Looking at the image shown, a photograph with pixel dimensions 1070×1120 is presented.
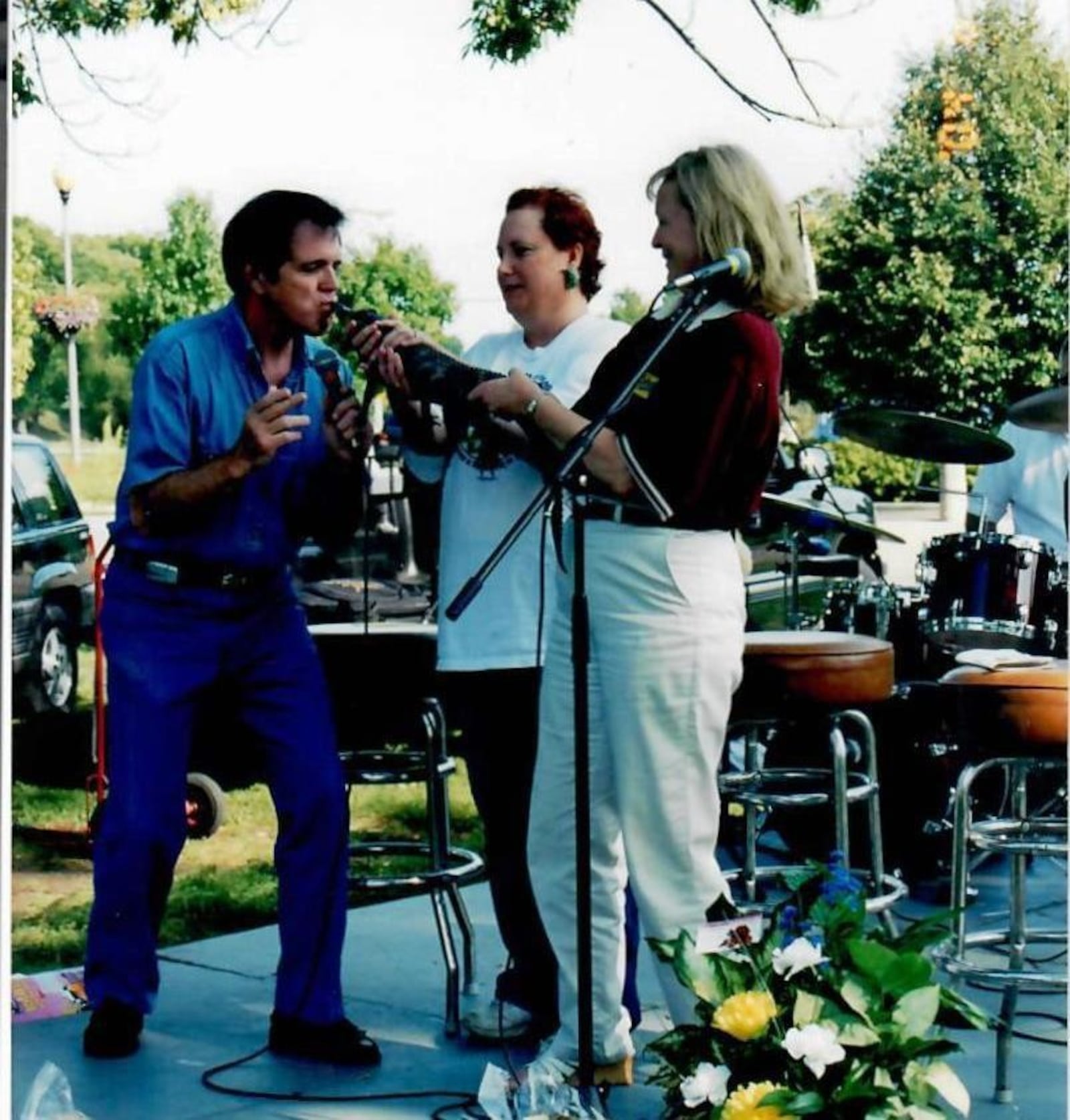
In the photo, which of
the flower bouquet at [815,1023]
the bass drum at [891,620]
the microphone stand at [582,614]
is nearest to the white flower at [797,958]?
the flower bouquet at [815,1023]

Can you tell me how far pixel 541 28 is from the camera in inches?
143

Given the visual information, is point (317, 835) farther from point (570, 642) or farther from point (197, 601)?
point (570, 642)

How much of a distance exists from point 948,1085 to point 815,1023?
0.68 ft

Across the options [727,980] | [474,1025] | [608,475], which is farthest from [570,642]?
[474,1025]

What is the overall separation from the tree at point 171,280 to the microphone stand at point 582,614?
74.7 inches

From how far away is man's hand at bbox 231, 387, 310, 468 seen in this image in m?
3.29

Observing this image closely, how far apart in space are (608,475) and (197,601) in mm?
949

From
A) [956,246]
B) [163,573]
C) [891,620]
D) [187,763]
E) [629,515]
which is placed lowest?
[187,763]

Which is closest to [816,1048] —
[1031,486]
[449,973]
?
[449,973]

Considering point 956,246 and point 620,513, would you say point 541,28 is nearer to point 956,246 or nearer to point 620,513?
point 620,513

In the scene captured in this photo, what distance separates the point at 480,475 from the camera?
136 inches

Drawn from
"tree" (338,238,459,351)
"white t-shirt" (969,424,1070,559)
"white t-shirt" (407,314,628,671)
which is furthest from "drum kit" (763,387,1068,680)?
"white t-shirt" (407,314,628,671)

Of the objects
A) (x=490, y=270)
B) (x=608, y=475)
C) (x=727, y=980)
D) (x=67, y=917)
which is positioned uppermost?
(x=490, y=270)

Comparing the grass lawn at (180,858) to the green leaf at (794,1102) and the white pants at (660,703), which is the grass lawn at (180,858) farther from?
the green leaf at (794,1102)
